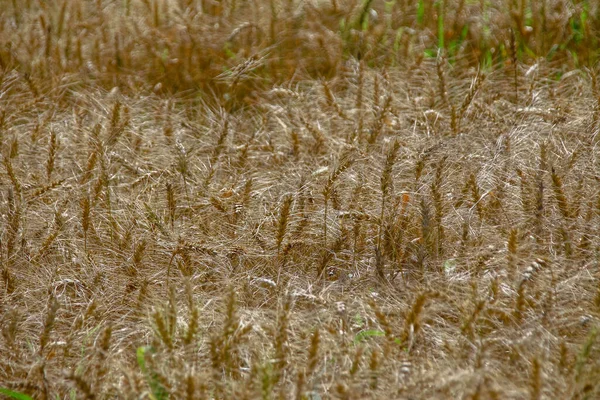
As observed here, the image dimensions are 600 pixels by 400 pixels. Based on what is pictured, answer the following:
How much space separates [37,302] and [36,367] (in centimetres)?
40

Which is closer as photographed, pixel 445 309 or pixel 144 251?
pixel 445 309

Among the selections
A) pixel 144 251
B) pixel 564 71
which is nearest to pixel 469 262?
pixel 144 251

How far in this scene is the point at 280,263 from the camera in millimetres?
2152

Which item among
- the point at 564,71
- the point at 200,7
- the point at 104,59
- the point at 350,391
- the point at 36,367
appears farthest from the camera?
the point at 200,7

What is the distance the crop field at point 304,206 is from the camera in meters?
1.71

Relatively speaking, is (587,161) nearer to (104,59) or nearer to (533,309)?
(533,309)

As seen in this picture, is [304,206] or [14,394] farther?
[304,206]

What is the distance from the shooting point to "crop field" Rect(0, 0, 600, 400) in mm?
1711

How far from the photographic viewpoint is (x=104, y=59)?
11.5 feet

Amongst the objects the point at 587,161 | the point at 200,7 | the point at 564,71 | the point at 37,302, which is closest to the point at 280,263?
the point at 37,302

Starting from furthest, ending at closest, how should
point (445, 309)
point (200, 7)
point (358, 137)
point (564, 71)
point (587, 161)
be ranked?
point (200, 7), point (564, 71), point (358, 137), point (587, 161), point (445, 309)

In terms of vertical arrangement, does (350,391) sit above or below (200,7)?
above

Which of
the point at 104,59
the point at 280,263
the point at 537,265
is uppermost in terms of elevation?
the point at 537,265

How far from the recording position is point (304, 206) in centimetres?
236
